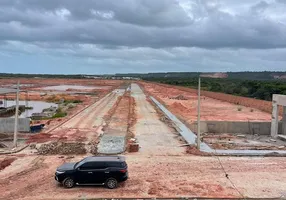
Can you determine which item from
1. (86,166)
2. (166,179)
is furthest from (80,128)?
(86,166)

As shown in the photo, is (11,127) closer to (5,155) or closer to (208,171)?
(5,155)

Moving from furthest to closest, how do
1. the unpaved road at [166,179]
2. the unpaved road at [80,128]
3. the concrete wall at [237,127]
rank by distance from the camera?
the concrete wall at [237,127] < the unpaved road at [80,128] < the unpaved road at [166,179]

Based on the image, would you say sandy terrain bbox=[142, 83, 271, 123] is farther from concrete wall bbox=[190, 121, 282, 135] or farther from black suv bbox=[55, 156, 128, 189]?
black suv bbox=[55, 156, 128, 189]

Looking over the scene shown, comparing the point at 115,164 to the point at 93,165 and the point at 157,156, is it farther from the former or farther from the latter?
the point at 157,156

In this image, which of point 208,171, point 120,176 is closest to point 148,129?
point 208,171

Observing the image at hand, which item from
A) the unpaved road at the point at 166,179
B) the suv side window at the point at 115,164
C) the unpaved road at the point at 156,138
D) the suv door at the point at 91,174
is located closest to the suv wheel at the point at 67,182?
the unpaved road at the point at 166,179

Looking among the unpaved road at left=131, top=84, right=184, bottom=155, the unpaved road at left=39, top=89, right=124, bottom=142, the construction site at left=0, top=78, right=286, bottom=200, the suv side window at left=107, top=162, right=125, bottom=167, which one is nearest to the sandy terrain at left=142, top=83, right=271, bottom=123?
the unpaved road at left=131, top=84, right=184, bottom=155

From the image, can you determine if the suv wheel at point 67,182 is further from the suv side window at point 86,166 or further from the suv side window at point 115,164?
the suv side window at point 115,164

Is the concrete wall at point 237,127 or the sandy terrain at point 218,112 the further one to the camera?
the sandy terrain at point 218,112
